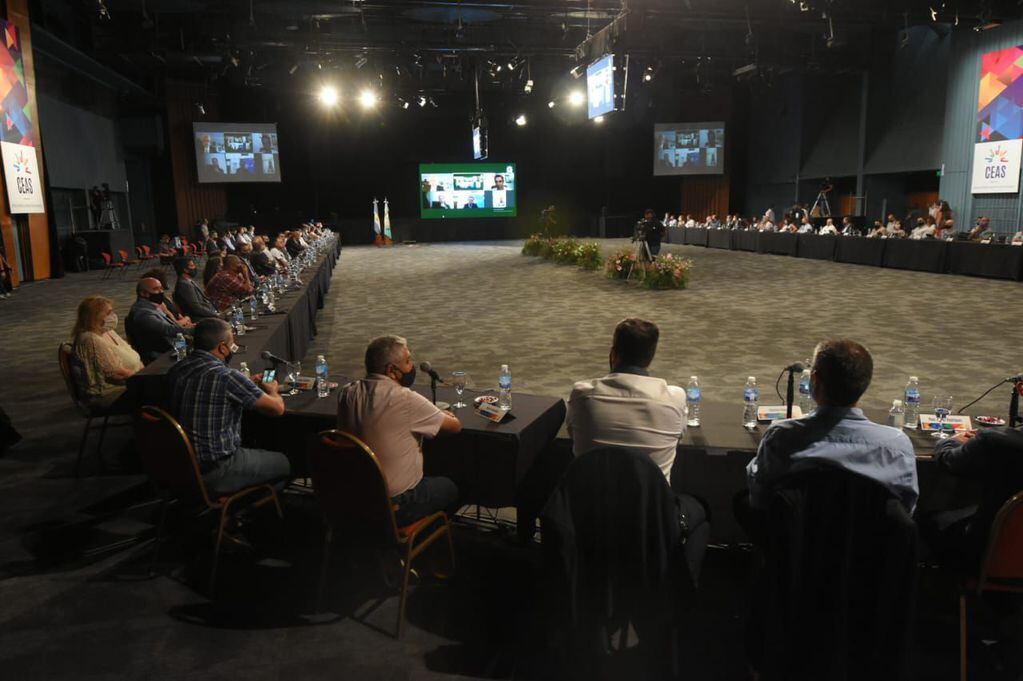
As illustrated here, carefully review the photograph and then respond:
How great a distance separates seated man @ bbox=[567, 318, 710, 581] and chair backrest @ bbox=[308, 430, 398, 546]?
0.71 metres

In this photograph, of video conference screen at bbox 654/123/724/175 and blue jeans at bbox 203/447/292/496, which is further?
video conference screen at bbox 654/123/724/175

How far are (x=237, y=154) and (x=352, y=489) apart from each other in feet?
75.9

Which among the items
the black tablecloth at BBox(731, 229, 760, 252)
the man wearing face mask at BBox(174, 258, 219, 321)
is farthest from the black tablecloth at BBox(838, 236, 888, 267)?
the man wearing face mask at BBox(174, 258, 219, 321)

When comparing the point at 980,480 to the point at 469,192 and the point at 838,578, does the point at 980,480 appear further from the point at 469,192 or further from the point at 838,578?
the point at 469,192

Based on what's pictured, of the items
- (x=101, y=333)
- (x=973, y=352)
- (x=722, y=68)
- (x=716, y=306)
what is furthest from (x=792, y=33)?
(x=101, y=333)

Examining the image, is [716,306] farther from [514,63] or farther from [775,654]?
[514,63]

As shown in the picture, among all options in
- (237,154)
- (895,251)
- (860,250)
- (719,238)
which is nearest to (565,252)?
(860,250)

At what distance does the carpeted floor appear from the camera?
8.00ft

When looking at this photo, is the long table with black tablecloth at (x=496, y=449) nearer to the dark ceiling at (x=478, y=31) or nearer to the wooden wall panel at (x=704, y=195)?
the dark ceiling at (x=478, y=31)

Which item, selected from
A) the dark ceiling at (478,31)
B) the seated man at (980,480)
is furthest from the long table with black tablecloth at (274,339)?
the dark ceiling at (478,31)

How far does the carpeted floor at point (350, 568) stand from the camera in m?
2.44

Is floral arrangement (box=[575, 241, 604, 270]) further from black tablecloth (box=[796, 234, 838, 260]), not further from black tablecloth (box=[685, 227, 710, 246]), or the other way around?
black tablecloth (box=[685, 227, 710, 246])

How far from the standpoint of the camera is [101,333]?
445 centimetres

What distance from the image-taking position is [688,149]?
25172 mm
